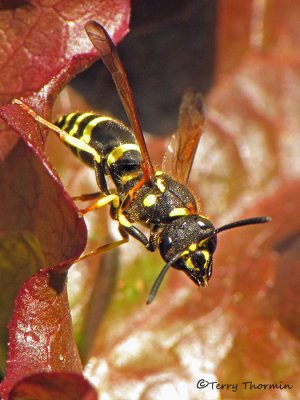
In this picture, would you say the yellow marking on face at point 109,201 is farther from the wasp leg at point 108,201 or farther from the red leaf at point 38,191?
the red leaf at point 38,191

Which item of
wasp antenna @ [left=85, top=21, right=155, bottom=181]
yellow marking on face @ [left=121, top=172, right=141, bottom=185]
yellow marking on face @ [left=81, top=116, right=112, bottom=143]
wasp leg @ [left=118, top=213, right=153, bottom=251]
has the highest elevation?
wasp antenna @ [left=85, top=21, right=155, bottom=181]

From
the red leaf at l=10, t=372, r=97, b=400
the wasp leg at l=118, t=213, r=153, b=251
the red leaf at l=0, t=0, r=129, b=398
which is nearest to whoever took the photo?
the red leaf at l=10, t=372, r=97, b=400

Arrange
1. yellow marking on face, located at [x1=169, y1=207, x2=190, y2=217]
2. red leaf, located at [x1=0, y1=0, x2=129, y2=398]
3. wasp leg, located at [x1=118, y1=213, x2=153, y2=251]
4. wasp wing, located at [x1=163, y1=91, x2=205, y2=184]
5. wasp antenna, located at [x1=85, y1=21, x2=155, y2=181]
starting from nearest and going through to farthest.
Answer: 1. red leaf, located at [x1=0, y1=0, x2=129, y2=398]
2. wasp antenna, located at [x1=85, y1=21, x2=155, y2=181]
3. yellow marking on face, located at [x1=169, y1=207, x2=190, y2=217]
4. wasp leg, located at [x1=118, y1=213, x2=153, y2=251]
5. wasp wing, located at [x1=163, y1=91, x2=205, y2=184]

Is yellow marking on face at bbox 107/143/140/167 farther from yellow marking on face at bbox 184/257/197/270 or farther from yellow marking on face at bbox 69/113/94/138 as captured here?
yellow marking on face at bbox 184/257/197/270

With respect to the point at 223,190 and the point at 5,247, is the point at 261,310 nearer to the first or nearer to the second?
the point at 223,190

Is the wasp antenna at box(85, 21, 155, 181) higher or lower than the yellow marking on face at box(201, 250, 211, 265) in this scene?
higher

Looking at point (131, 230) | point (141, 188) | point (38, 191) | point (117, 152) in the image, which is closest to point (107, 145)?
point (117, 152)

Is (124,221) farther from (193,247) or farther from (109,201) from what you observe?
(193,247)

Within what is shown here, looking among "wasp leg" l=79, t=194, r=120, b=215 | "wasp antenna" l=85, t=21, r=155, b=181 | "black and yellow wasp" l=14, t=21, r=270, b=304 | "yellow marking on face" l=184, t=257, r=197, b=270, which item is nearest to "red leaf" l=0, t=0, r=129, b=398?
"wasp antenna" l=85, t=21, r=155, b=181
